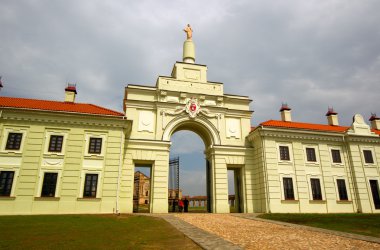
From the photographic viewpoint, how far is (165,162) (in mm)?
26391

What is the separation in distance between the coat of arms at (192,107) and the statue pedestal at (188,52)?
5990mm

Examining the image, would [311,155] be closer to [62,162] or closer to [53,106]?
[62,162]

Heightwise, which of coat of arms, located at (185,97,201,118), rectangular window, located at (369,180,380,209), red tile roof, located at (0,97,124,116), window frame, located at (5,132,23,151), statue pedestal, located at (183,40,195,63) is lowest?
rectangular window, located at (369,180,380,209)

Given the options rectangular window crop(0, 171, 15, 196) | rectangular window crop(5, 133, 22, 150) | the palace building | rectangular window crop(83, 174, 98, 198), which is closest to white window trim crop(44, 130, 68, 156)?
the palace building

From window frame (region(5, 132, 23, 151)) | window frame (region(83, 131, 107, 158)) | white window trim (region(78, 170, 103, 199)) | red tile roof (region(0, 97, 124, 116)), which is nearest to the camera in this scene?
window frame (region(5, 132, 23, 151))

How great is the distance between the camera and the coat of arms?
2845cm

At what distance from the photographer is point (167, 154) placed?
1053 inches

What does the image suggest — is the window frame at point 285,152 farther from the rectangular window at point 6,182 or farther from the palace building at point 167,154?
the rectangular window at point 6,182

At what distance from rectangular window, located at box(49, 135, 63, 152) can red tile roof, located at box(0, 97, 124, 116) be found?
93.5 inches

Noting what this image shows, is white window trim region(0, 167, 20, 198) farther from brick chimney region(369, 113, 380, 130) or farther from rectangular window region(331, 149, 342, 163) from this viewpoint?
brick chimney region(369, 113, 380, 130)

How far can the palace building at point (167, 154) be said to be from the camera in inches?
875

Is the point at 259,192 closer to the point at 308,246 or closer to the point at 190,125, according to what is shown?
the point at 190,125

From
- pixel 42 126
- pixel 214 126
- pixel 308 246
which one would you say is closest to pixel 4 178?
pixel 42 126

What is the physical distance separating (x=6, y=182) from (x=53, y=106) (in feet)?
24.6
